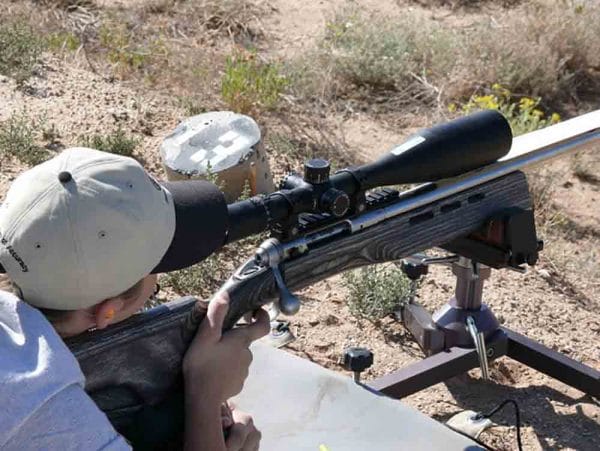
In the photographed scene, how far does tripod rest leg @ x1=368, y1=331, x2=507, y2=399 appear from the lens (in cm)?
330

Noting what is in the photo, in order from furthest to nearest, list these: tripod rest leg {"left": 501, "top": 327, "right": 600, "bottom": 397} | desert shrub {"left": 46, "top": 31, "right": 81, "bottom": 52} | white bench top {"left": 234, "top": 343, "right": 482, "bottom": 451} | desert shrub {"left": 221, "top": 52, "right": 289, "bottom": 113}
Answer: desert shrub {"left": 46, "top": 31, "right": 81, "bottom": 52}, desert shrub {"left": 221, "top": 52, "right": 289, "bottom": 113}, tripod rest leg {"left": 501, "top": 327, "right": 600, "bottom": 397}, white bench top {"left": 234, "top": 343, "right": 482, "bottom": 451}

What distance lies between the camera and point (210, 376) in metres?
2.20

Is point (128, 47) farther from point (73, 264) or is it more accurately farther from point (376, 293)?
point (73, 264)

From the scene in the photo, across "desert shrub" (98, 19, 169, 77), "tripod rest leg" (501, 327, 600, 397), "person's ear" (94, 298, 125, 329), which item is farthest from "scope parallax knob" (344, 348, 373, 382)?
"desert shrub" (98, 19, 169, 77)

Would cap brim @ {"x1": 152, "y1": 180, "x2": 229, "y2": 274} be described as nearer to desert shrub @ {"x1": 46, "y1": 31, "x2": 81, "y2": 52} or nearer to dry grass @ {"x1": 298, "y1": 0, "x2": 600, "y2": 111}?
dry grass @ {"x1": 298, "y1": 0, "x2": 600, "y2": 111}

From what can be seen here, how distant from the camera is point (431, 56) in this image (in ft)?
21.1

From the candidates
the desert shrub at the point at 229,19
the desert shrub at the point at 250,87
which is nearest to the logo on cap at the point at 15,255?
the desert shrub at the point at 250,87

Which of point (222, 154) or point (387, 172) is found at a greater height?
point (387, 172)

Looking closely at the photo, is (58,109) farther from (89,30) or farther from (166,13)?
(166,13)

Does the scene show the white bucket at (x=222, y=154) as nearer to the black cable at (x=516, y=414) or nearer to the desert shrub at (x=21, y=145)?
the desert shrub at (x=21, y=145)

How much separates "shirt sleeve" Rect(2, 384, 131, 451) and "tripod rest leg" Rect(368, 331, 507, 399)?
158cm

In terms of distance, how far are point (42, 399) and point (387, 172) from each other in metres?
1.18

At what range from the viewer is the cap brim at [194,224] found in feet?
6.79

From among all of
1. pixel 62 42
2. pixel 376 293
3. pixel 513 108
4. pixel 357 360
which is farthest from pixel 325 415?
pixel 62 42
